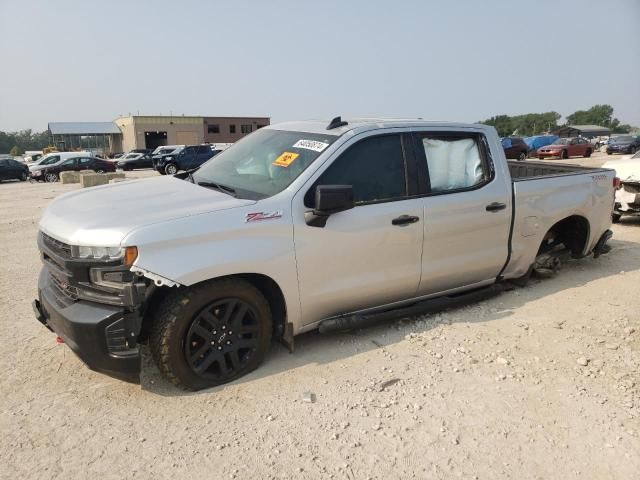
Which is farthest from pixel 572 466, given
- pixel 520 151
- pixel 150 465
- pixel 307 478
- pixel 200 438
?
pixel 520 151

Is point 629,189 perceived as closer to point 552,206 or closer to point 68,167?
point 552,206

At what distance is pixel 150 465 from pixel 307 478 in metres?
0.86

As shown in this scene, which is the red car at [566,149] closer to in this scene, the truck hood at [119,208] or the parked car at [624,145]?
the parked car at [624,145]

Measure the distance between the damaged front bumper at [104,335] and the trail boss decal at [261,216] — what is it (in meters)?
0.93

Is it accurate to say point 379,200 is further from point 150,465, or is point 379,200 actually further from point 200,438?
point 150,465

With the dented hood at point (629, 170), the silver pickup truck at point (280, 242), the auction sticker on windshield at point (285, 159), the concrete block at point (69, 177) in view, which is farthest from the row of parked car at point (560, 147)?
the auction sticker on windshield at point (285, 159)

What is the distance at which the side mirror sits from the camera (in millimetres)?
3311

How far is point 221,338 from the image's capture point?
130 inches

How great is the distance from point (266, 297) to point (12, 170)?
3103 cm

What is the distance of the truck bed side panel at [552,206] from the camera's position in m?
4.71

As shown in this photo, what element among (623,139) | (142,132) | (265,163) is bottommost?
(265,163)

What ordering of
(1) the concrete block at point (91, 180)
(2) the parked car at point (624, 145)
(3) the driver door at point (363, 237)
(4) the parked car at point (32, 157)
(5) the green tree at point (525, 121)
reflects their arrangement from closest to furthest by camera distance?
(3) the driver door at point (363, 237)
(1) the concrete block at point (91, 180)
(2) the parked car at point (624, 145)
(4) the parked car at point (32, 157)
(5) the green tree at point (525, 121)

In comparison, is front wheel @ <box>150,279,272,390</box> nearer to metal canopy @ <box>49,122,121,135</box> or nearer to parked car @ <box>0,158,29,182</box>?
parked car @ <box>0,158,29,182</box>

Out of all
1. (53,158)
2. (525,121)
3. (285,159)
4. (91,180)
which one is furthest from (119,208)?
(525,121)
